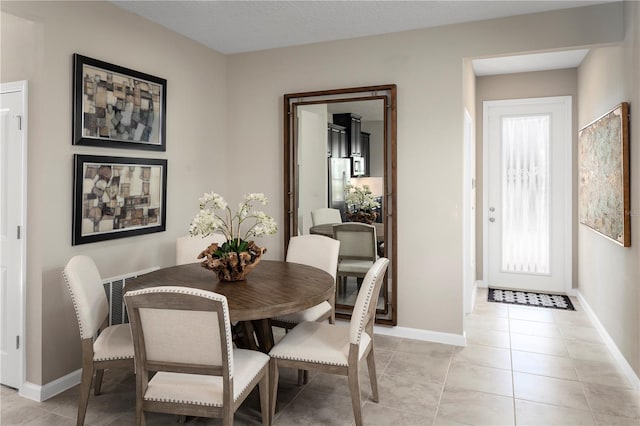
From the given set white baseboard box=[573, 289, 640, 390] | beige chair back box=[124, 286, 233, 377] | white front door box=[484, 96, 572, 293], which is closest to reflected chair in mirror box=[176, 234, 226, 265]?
beige chair back box=[124, 286, 233, 377]

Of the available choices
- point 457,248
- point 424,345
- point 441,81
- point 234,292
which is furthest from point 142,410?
point 441,81

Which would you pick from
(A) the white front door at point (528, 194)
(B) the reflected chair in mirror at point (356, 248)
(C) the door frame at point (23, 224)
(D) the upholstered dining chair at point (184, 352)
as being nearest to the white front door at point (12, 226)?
(C) the door frame at point (23, 224)

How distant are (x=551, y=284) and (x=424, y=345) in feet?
8.32

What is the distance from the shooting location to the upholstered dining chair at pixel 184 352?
1.84m

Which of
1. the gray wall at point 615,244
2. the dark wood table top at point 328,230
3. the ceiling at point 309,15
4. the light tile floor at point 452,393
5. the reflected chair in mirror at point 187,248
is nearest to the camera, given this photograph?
the light tile floor at point 452,393

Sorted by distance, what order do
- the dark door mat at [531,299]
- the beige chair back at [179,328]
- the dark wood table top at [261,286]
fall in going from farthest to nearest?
1. the dark door mat at [531,299]
2. the dark wood table top at [261,286]
3. the beige chair back at [179,328]

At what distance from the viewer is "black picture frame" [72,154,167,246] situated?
117 inches

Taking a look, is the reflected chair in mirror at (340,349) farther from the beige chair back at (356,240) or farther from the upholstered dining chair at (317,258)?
the beige chair back at (356,240)

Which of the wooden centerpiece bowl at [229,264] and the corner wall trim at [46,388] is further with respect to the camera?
→ the corner wall trim at [46,388]

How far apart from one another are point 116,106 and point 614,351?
4.21m

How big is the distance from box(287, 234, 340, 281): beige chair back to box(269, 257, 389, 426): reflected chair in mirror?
33.2 inches

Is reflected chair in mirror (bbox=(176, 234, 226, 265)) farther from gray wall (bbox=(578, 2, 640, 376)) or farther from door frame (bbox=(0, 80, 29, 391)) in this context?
gray wall (bbox=(578, 2, 640, 376))

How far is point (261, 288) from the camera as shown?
8.10ft

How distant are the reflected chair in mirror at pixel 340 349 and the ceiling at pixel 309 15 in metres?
2.04
